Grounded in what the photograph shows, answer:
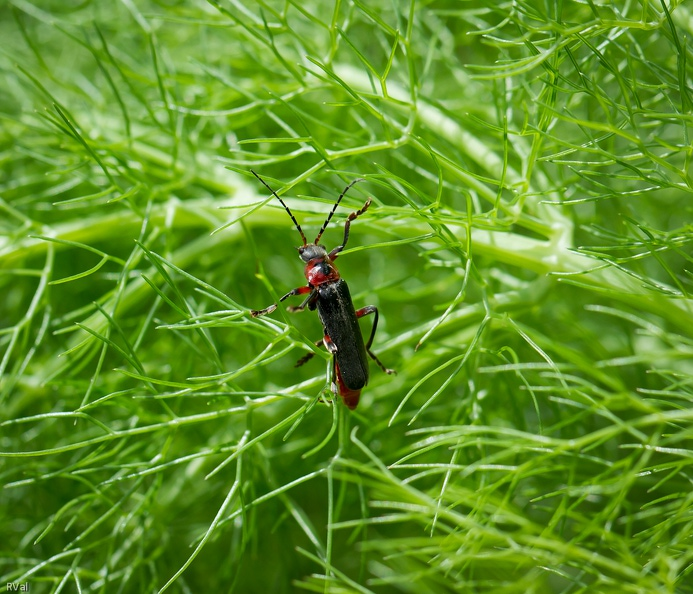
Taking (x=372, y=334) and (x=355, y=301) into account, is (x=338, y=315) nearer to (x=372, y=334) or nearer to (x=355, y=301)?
(x=372, y=334)

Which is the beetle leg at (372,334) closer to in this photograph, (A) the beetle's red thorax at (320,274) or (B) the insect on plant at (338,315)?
(B) the insect on plant at (338,315)

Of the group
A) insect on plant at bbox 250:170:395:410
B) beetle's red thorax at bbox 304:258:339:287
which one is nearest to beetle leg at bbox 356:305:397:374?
insect on plant at bbox 250:170:395:410

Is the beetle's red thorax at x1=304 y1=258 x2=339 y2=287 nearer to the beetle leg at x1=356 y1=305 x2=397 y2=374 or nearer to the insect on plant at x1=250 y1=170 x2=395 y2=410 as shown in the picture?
the insect on plant at x1=250 y1=170 x2=395 y2=410

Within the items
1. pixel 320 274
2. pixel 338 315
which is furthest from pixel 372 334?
pixel 320 274

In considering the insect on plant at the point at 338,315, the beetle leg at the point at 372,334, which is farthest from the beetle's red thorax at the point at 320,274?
the beetle leg at the point at 372,334

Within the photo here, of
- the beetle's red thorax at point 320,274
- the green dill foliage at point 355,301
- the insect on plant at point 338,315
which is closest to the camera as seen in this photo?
the green dill foliage at point 355,301

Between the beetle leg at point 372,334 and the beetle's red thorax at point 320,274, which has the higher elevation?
the beetle's red thorax at point 320,274
